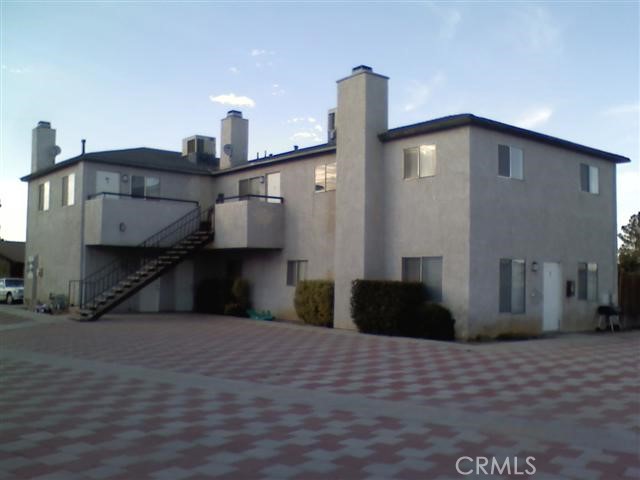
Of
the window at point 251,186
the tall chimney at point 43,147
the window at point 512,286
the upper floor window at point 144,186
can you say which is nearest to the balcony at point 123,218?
the upper floor window at point 144,186

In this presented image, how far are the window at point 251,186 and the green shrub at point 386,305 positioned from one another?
26.2 ft

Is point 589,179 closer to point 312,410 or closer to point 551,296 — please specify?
point 551,296

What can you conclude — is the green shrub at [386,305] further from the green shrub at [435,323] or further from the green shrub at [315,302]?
the green shrub at [315,302]

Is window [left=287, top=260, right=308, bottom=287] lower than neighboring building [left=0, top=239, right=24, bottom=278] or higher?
lower

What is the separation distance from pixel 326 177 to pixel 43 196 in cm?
1457

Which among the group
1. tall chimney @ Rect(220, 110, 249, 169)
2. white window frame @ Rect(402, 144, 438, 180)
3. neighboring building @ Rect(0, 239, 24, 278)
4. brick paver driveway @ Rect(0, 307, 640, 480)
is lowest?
brick paver driveway @ Rect(0, 307, 640, 480)

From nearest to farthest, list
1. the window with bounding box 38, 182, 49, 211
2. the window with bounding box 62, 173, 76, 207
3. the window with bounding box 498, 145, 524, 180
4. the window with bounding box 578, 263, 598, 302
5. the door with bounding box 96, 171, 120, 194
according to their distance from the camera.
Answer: the window with bounding box 498, 145, 524, 180 → the window with bounding box 578, 263, 598, 302 → the door with bounding box 96, 171, 120, 194 → the window with bounding box 62, 173, 76, 207 → the window with bounding box 38, 182, 49, 211

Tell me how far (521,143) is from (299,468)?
15777 mm

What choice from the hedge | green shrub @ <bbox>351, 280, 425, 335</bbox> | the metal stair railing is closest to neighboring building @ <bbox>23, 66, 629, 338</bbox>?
the metal stair railing

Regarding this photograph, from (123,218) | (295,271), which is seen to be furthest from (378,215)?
(123,218)

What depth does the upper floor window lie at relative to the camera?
27.1 metres

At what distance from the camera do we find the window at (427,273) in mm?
19234

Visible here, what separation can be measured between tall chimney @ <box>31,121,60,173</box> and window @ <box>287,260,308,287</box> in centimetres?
1383

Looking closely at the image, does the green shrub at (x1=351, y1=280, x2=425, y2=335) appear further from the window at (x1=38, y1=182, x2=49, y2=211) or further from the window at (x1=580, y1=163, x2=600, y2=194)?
the window at (x1=38, y1=182, x2=49, y2=211)
